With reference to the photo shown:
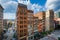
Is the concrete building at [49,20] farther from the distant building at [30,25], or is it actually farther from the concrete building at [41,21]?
the distant building at [30,25]

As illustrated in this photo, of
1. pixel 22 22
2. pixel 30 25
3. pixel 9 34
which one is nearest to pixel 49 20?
pixel 30 25

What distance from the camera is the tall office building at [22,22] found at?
2.90 metres

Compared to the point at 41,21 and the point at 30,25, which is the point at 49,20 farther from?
the point at 30,25

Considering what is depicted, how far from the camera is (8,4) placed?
9.64 ft

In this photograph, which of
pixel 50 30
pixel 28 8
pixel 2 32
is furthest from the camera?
pixel 50 30

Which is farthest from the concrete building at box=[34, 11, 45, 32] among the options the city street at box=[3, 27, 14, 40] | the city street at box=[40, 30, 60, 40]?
the city street at box=[3, 27, 14, 40]

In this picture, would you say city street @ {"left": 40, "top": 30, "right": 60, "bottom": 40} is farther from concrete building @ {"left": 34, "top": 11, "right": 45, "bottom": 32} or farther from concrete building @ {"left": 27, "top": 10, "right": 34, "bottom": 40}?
concrete building @ {"left": 27, "top": 10, "right": 34, "bottom": 40}

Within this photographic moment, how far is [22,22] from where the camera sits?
2957mm

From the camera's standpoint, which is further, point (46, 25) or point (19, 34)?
point (46, 25)

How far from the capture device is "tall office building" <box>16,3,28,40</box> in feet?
9.53

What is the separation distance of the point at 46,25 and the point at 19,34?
2.27 ft

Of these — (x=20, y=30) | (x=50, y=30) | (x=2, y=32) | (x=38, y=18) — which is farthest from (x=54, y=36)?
(x=2, y=32)

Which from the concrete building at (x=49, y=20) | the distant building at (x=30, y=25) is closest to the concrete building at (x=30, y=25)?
the distant building at (x=30, y=25)

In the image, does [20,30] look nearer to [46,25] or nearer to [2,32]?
[2,32]
